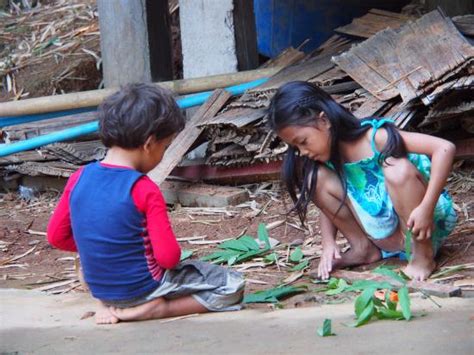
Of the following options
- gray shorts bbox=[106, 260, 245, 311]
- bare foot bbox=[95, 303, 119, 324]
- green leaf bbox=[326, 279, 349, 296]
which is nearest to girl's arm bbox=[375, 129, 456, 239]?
green leaf bbox=[326, 279, 349, 296]

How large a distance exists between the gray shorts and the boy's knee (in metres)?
0.82

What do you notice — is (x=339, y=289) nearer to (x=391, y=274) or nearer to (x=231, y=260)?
(x=391, y=274)

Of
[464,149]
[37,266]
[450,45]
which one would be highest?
[450,45]

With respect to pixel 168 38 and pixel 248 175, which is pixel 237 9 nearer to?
pixel 168 38

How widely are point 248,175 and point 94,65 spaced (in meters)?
3.00

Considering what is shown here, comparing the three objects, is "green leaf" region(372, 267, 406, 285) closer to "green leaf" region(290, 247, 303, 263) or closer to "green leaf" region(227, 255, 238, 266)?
"green leaf" region(290, 247, 303, 263)

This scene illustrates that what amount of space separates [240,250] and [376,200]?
0.96 metres

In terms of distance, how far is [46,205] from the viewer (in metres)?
6.65

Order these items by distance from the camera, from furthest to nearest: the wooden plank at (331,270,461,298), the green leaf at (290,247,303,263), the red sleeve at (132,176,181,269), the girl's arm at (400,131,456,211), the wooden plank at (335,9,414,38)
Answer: the wooden plank at (335,9,414,38) < the green leaf at (290,247,303,263) < the girl's arm at (400,131,456,211) < the wooden plank at (331,270,461,298) < the red sleeve at (132,176,181,269)

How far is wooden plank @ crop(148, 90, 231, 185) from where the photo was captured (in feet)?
19.6

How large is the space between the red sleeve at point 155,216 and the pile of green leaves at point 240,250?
54.3 inches

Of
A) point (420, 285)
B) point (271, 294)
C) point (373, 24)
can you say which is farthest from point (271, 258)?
point (373, 24)

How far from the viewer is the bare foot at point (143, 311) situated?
3570 mm

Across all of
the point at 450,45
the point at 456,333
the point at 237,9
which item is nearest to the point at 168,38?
the point at 237,9
